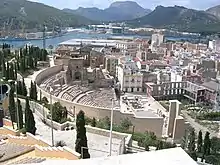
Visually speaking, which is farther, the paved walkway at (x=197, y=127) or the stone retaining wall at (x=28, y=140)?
the paved walkway at (x=197, y=127)

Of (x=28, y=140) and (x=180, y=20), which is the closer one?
(x=28, y=140)

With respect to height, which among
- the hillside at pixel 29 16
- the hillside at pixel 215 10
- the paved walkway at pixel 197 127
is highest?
the hillside at pixel 215 10

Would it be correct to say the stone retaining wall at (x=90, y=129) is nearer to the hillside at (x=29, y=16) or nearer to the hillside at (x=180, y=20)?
the hillside at (x=29, y=16)

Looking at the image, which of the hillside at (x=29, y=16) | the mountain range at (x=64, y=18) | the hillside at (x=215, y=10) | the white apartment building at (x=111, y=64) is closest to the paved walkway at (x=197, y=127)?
the white apartment building at (x=111, y=64)

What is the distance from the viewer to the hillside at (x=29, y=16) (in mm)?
96312

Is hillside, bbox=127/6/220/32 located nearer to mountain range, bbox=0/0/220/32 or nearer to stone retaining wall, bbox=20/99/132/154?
mountain range, bbox=0/0/220/32

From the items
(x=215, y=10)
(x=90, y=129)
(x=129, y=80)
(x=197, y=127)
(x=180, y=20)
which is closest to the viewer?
(x=90, y=129)

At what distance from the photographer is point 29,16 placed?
11094 centimetres

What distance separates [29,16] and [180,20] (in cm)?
6654

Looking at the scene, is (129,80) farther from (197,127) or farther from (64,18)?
(64,18)

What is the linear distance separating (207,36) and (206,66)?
2591 inches

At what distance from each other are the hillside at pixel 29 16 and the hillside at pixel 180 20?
117 feet

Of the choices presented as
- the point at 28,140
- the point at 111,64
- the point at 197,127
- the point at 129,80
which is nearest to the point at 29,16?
the point at 111,64

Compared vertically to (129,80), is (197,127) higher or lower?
lower
